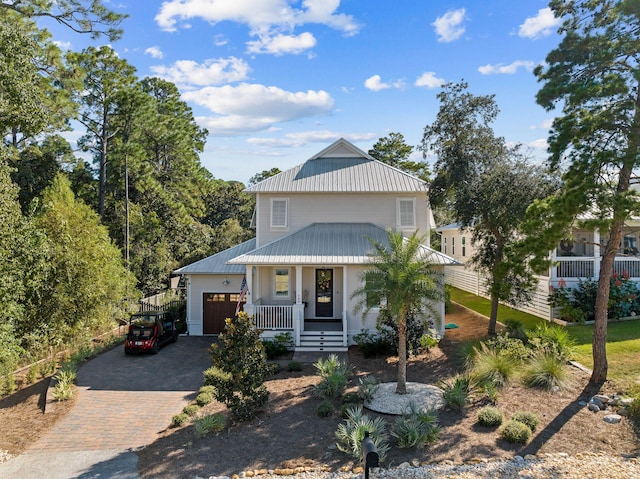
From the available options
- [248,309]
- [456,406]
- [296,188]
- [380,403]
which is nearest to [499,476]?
[456,406]

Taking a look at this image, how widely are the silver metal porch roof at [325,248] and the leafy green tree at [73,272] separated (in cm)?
480

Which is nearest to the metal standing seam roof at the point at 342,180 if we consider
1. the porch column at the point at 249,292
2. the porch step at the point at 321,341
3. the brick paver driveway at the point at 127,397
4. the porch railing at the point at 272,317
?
the porch column at the point at 249,292

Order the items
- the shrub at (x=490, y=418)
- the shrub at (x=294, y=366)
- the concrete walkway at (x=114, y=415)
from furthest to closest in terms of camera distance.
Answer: the shrub at (x=294, y=366) → the shrub at (x=490, y=418) → the concrete walkway at (x=114, y=415)

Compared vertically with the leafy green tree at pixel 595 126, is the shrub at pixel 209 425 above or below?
below

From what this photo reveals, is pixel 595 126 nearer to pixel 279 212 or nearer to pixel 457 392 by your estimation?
pixel 457 392

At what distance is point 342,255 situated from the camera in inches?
655

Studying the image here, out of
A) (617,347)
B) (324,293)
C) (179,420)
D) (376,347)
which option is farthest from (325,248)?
(617,347)

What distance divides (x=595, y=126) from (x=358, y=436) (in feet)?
29.4

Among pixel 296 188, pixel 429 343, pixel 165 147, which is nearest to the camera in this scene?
pixel 429 343

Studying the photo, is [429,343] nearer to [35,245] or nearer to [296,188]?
[296,188]

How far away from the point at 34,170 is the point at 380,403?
24395 millimetres

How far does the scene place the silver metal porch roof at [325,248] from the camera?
53.5ft

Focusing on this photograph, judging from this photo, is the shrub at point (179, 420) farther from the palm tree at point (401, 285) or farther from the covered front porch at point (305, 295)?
the covered front porch at point (305, 295)

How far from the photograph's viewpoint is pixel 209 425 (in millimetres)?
9453
